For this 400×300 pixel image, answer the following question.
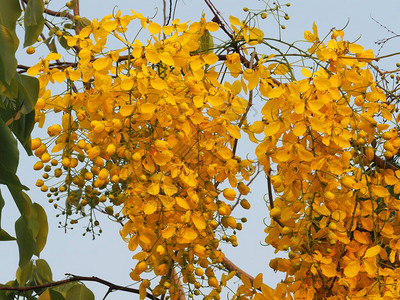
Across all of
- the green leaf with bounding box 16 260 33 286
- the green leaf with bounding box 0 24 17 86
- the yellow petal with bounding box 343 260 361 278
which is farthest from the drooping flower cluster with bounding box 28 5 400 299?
the green leaf with bounding box 16 260 33 286

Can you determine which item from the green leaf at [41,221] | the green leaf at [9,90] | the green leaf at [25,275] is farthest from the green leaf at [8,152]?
the green leaf at [25,275]

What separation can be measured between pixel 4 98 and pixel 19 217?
243 millimetres

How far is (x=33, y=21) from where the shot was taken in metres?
1.12

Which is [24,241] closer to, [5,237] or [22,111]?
[5,237]

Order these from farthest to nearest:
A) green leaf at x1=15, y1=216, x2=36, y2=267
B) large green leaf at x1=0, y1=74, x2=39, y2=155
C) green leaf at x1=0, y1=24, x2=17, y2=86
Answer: green leaf at x1=15, y1=216, x2=36, y2=267
large green leaf at x1=0, y1=74, x2=39, y2=155
green leaf at x1=0, y1=24, x2=17, y2=86

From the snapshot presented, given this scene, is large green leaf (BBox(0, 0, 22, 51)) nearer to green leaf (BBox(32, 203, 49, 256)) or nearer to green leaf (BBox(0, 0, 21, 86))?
green leaf (BBox(0, 0, 21, 86))

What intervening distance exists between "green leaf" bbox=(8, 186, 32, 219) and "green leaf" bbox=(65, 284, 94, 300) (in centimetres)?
17

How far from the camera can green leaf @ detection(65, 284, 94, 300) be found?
124 centimetres

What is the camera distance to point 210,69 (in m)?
1.21

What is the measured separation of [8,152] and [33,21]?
0.78 ft

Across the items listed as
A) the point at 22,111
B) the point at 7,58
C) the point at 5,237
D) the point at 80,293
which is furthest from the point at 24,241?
the point at 7,58

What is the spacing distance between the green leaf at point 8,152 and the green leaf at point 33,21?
17 cm

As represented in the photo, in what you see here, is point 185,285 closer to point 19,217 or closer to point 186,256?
point 186,256

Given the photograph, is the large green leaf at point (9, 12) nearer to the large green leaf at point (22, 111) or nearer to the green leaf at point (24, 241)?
the large green leaf at point (22, 111)
